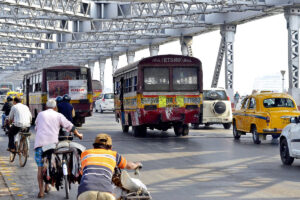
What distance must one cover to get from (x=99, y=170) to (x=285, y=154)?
928 centimetres

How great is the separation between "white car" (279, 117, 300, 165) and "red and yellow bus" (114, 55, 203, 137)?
→ 28.6 feet

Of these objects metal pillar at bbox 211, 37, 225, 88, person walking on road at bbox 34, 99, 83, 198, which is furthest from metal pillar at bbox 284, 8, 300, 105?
person walking on road at bbox 34, 99, 83, 198

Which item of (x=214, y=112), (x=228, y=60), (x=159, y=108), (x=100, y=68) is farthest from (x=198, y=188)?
(x=100, y=68)

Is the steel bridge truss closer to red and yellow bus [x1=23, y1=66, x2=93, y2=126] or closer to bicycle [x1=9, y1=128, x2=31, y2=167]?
red and yellow bus [x1=23, y1=66, x2=93, y2=126]

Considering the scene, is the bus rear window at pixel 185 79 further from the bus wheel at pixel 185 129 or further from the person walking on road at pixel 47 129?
the person walking on road at pixel 47 129

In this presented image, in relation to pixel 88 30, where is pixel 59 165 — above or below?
below

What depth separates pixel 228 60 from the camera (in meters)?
51.6

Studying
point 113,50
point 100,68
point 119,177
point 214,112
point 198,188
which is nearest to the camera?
point 119,177

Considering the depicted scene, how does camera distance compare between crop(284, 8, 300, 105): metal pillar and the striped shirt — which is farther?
crop(284, 8, 300, 105): metal pillar

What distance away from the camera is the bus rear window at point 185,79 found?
23.8 m

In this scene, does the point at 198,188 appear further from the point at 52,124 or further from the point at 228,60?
the point at 228,60

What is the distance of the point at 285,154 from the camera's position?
14.9 m

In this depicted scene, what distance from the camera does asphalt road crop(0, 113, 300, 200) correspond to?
1042 cm

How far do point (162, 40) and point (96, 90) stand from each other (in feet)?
42.7
